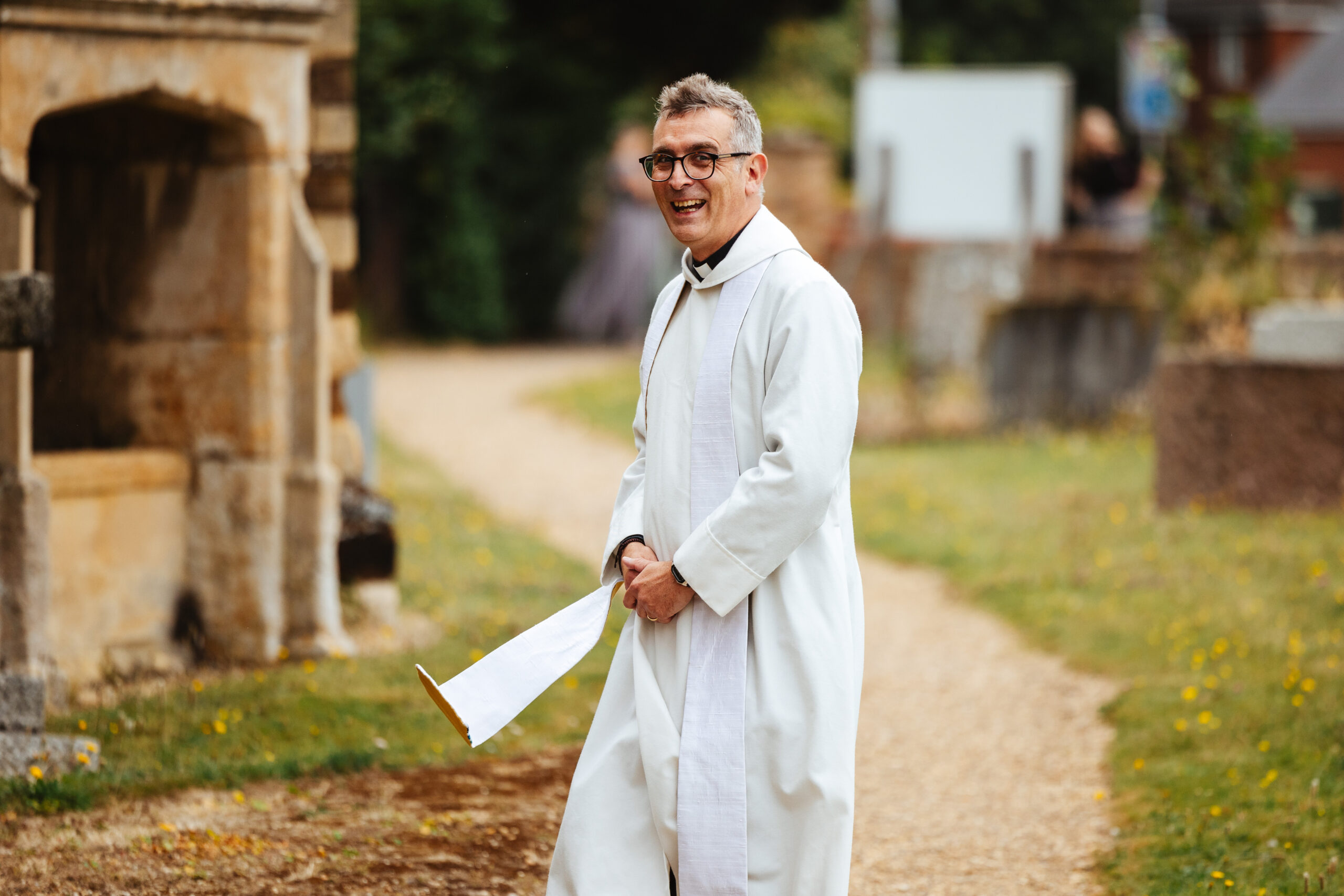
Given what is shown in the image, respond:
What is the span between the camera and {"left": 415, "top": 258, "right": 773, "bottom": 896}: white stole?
3551mm

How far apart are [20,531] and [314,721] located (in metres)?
1.12

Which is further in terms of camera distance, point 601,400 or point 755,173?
point 601,400

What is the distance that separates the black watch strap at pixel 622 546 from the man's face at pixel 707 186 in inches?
24.5

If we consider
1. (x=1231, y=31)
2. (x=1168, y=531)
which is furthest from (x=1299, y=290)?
(x=1231, y=31)

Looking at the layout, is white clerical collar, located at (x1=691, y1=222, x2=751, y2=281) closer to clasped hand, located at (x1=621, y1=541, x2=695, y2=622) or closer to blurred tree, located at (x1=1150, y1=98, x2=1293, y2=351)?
clasped hand, located at (x1=621, y1=541, x2=695, y2=622)

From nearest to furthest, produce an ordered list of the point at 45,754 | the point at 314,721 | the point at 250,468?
the point at 45,754, the point at 314,721, the point at 250,468

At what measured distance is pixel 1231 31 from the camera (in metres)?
49.5

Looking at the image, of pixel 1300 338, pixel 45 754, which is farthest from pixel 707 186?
pixel 1300 338

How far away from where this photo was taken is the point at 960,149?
1772cm

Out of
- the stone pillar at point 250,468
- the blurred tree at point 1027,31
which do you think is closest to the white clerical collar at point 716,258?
the stone pillar at point 250,468

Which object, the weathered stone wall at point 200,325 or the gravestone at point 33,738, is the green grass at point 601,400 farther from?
the gravestone at point 33,738

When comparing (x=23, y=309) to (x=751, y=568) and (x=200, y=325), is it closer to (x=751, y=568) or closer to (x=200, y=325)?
(x=200, y=325)

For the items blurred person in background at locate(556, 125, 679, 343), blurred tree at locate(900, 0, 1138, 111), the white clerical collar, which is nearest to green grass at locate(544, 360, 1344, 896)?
the white clerical collar

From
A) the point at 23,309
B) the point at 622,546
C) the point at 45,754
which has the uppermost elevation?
the point at 23,309
